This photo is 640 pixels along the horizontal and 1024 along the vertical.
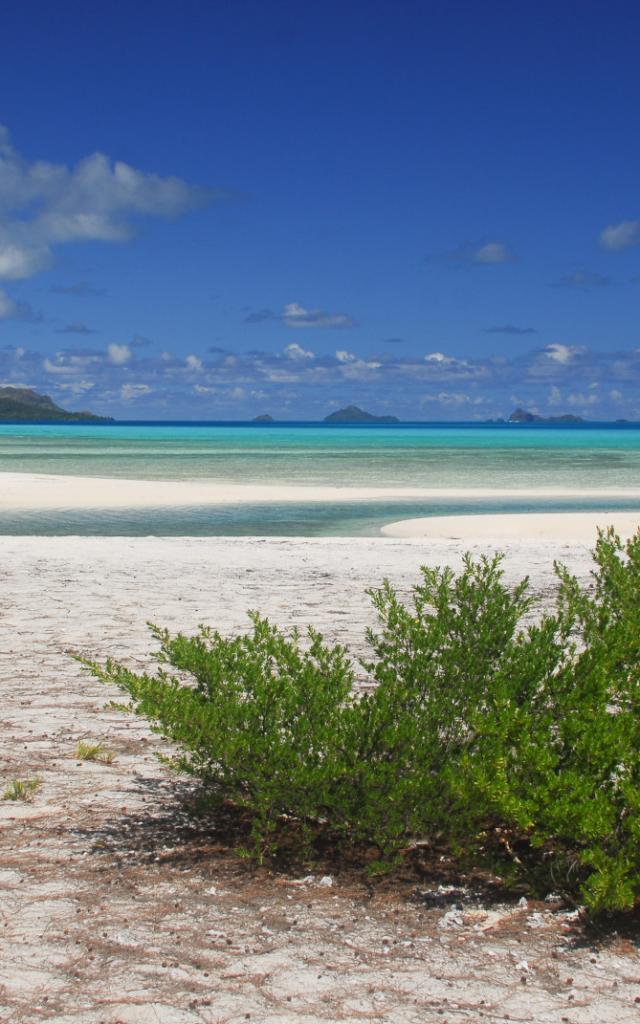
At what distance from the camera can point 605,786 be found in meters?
4.08

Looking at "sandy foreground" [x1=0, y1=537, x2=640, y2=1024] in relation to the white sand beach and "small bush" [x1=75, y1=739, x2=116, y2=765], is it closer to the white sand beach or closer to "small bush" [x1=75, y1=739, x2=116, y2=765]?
"small bush" [x1=75, y1=739, x2=116, y2=765]

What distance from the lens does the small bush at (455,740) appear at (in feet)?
12.9

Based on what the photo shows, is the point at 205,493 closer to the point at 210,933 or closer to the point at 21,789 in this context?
the point at 21,789

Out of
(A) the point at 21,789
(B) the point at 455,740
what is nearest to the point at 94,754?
(A) the point at 21,789

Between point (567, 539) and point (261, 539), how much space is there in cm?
604

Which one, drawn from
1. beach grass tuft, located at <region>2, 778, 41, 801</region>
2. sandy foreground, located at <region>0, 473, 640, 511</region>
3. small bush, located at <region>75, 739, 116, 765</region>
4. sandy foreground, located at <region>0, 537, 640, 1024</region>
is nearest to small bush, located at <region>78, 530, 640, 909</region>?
sandy foreground, located at <region>0, 537, 640, 1024</region>

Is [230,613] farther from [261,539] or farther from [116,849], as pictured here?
[261,539]

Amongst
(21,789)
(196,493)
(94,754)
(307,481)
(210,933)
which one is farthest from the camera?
(307,481)

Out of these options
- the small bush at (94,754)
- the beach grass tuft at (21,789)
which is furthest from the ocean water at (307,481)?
the beach grass tuft at (21,789)

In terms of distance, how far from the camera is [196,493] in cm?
3297

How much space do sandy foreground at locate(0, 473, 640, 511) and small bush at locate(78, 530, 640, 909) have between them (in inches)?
946

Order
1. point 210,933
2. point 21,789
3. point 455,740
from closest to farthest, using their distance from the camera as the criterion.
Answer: point 210,933
point 455,740
point 21,789

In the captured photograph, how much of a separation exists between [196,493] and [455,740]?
2897 centimetres

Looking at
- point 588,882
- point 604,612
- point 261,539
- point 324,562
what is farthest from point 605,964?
point 261,539
